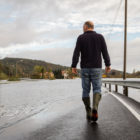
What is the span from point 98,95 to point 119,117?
3.53 feet

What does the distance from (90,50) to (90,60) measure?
0.22 metres

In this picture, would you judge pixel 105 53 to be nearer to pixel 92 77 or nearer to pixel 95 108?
pixel 92 77

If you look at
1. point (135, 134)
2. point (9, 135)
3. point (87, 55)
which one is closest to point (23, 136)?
point (9, 135)

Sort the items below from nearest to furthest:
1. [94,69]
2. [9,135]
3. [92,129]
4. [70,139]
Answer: [70,139] < [9,135] < [92,129] < [94,69]

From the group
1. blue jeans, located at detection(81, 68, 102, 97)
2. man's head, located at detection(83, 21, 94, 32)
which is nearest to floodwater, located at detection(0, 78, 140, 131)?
blue jeans, located at detection(81, 68, 102, 97)

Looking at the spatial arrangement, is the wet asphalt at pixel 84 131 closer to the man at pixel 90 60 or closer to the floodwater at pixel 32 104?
the man at pixel 90 60

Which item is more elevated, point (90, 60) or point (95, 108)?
point (90, 60)

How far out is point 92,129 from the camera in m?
4.93

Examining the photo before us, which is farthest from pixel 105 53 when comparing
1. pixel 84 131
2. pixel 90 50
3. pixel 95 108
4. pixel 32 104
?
pixel 32 104

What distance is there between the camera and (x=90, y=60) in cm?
567

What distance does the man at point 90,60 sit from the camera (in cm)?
564

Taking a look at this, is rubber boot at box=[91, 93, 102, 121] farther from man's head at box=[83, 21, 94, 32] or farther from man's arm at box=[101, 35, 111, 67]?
man's head at box=[83, 21, 94, 32]

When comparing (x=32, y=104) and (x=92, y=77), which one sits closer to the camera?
(x=92, y=77)

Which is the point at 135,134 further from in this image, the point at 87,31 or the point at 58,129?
the point at 87,31
